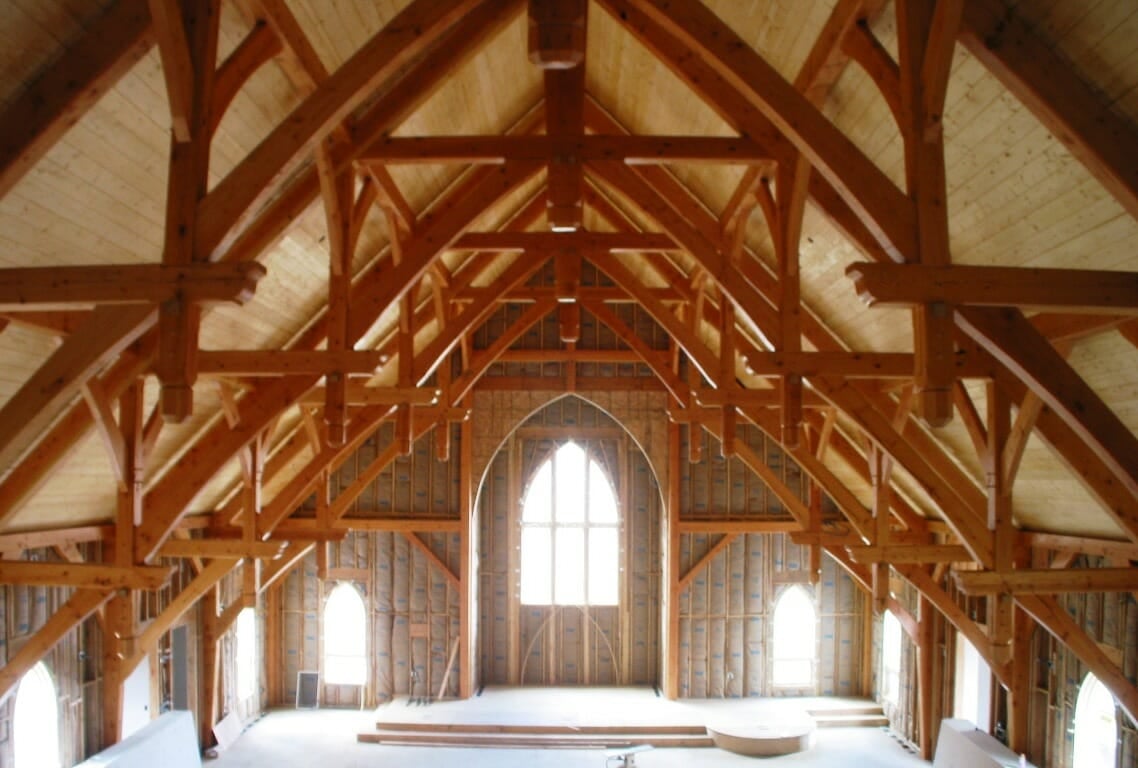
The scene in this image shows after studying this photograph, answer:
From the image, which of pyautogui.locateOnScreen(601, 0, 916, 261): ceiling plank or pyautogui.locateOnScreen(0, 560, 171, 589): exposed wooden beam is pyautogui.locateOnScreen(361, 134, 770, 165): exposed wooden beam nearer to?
pyautogui.locateOnScreen(601, 0, 916, 261): ceiling plank

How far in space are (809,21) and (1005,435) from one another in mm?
3510

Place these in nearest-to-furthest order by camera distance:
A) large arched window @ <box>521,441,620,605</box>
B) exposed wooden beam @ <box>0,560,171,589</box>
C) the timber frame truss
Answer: the timber frame truss → exposed wooden beam @ <box>0,560,171,589</box> → large arched window @ <box>521,441,620,605</box>

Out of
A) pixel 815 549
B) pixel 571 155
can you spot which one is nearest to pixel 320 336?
pixel 571 155

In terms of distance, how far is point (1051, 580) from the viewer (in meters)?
7.17

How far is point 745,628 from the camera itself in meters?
14.6

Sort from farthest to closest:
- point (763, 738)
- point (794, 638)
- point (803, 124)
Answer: point (794, 638) → point (763, 738) → point (803, 124)

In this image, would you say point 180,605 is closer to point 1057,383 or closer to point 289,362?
point 289,362

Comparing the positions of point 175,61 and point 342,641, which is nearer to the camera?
point 175,61

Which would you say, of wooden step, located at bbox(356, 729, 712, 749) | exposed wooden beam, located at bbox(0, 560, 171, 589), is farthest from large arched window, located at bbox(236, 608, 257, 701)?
exposed wooden beam, located at bbox(0, 560, 171, 589)

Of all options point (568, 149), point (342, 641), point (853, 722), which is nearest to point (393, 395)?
point (568, 149)

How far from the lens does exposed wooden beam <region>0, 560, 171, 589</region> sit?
297 inches

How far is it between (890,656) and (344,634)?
28.4 ft

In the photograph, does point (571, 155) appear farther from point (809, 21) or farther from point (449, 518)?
point (449, 518)

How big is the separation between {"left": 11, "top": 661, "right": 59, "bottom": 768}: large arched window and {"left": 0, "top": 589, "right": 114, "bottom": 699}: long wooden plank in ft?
5.01
